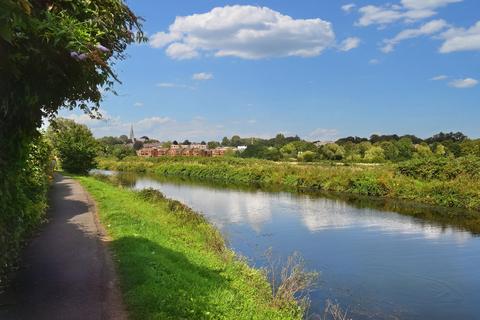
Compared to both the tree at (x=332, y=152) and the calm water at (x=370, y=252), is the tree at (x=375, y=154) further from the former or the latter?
the calm water at (x=370, y=252)

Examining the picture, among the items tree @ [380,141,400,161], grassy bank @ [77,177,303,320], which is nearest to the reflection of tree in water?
grassy bank @ [77,177,303,320]

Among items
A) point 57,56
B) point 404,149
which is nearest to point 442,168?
point 57,56

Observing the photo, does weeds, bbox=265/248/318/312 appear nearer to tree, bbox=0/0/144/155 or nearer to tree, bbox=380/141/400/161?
tree, bbox=0/0/144/155

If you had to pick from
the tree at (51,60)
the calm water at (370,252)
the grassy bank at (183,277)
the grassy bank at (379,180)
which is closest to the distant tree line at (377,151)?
the grassy bank at (379,180)

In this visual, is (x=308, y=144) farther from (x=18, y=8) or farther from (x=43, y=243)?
(x=18, y=8)

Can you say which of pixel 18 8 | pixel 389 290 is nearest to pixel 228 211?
pixel 389 290

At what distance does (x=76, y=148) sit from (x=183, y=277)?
35.3 meters

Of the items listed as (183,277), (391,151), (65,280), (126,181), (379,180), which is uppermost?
(391,151)

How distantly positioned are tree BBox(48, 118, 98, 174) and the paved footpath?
1153 inches

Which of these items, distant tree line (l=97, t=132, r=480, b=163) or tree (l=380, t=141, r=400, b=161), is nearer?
distant tree line (l=97, t=132, r=480, b=163)

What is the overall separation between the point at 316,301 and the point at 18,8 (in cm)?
1036

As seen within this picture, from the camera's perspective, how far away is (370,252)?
1794 centimetres

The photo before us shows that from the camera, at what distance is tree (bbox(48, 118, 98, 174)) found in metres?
42.4

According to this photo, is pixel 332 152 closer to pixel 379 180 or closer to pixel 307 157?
pixel 307 157
